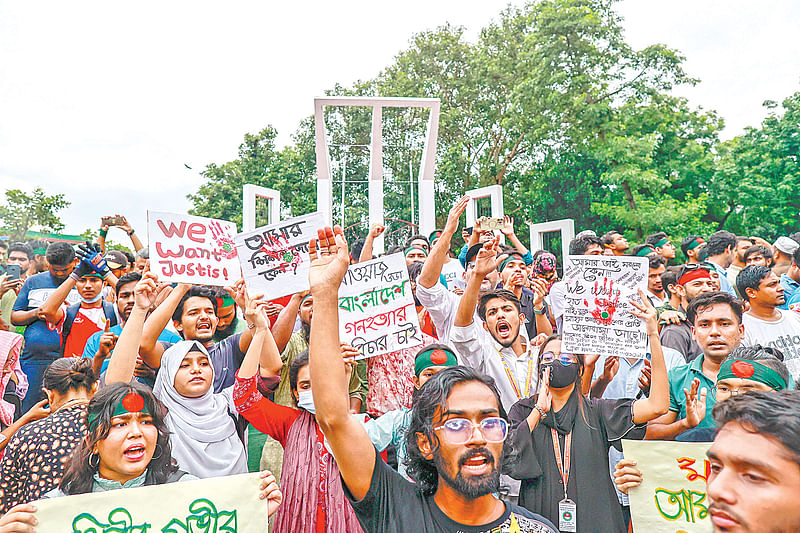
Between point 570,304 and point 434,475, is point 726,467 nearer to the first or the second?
point 434,475

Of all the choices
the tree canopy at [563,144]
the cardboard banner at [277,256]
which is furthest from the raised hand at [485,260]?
the tree canopy at [563,144]

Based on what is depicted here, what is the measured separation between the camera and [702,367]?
135 inches

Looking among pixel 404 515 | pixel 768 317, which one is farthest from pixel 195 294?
pixel 768 317

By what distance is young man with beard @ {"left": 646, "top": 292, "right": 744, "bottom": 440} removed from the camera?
3.09m

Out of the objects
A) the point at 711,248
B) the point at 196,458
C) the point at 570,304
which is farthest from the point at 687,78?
the point at 196,458

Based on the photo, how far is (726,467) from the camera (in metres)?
1.54

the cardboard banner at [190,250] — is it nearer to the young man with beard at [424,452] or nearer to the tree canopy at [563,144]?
the young man with beard at [424,452]

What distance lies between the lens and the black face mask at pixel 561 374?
3.20 m

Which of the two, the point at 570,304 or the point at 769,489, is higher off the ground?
the point at 570,304

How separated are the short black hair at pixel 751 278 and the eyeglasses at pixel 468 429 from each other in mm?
3062

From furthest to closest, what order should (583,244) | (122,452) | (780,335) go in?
1. (583,244)
2. (780,335)
3. (122,452)

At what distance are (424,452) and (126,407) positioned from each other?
125 centimetres

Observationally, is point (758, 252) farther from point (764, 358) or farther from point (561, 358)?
point (561, 358)

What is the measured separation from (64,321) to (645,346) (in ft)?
14.1
